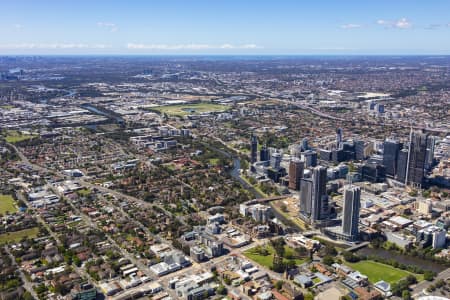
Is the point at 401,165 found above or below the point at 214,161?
above

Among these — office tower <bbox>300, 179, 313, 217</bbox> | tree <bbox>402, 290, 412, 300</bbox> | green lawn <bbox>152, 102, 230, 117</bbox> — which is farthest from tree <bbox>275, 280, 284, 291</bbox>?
green lawn <bbox>152, 102, 230, 117</bbox>

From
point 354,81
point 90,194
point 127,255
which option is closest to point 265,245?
point 127,255

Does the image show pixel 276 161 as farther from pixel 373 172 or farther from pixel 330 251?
pixel 330 251

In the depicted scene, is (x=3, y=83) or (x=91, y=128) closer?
(x=91, y=128)

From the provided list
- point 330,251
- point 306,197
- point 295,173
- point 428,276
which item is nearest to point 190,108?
point 295,173

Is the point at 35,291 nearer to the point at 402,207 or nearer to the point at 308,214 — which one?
the point at 308,214

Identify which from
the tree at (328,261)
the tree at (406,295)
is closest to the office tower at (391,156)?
the tree at (328,261)

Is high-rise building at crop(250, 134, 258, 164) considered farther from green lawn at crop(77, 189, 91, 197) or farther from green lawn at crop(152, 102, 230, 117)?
green lawn at crop(152, 102, 230, 117)

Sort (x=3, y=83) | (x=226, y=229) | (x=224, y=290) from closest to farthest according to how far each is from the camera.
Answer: (x=224, y=290) → (x=226, y=229) → (x=3, y=83)
